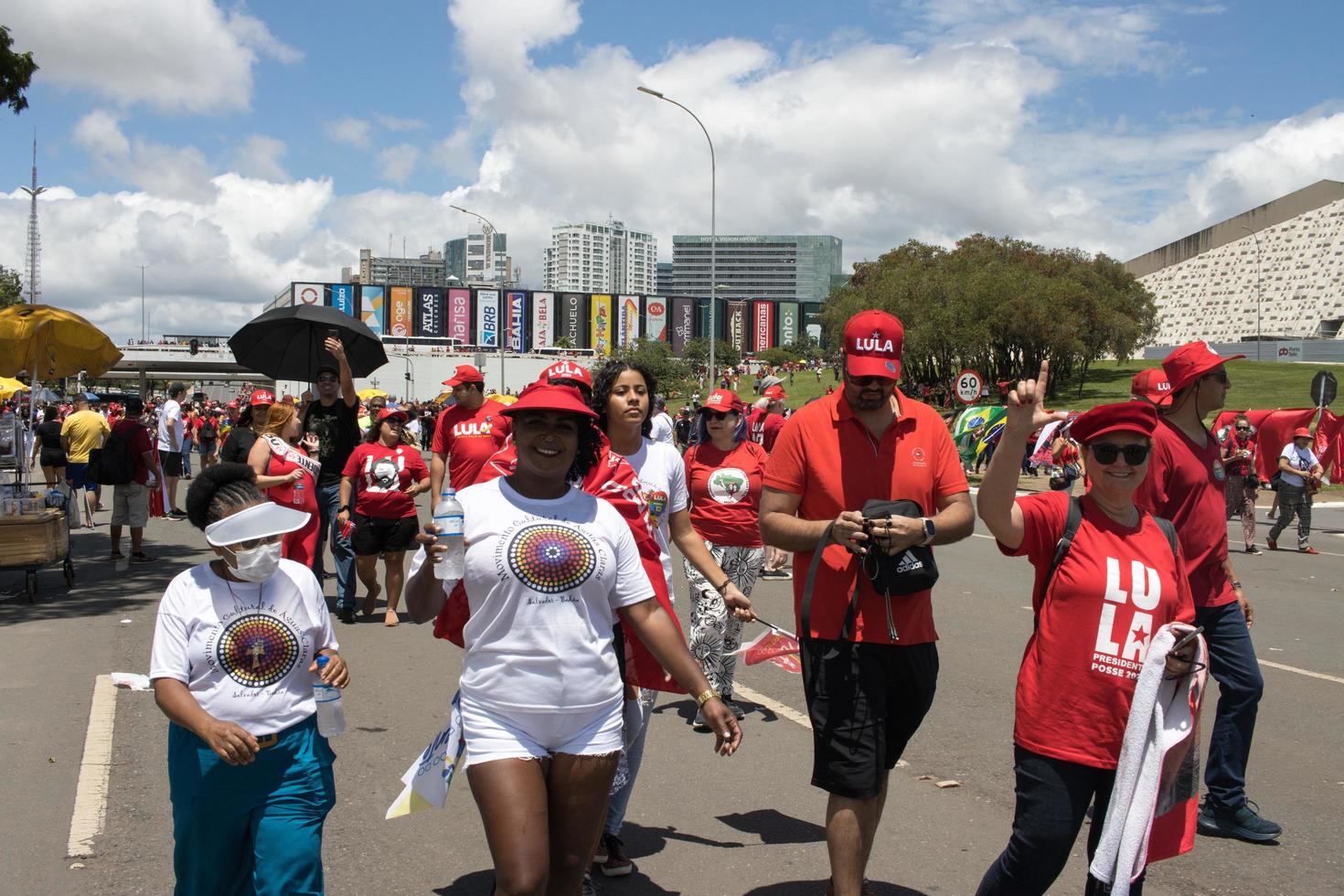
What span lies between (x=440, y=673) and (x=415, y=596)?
4.40 meters

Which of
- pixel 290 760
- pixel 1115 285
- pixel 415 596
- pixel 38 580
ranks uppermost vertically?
pixel 1115 285

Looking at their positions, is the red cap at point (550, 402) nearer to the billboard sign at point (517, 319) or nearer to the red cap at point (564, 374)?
the red cap at point (564, 374)

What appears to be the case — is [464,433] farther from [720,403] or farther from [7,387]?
[7,387]

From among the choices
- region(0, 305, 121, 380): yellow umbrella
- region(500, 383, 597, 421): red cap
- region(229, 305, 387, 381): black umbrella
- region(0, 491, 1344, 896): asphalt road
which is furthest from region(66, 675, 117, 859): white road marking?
region(0, 305, 121, 380): yellow umbrella

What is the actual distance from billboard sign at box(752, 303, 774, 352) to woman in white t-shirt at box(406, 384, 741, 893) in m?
141

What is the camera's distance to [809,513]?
383 cm

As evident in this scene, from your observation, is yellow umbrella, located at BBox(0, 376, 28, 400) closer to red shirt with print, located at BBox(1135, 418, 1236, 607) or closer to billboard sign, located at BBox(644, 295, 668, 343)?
red shirt with print, located at BBox(1135, 418, 1236, 607)

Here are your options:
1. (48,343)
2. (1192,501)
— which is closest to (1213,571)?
(1192,501)

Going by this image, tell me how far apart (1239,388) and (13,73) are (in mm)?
50535

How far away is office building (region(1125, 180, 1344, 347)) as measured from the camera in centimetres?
8519

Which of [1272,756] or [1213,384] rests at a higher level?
[1213,384]

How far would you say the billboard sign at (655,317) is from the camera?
432ft

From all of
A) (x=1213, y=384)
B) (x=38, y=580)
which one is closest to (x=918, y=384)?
(x=38, y=580)

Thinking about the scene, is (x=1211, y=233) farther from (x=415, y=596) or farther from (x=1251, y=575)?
(x=415, y=596)
